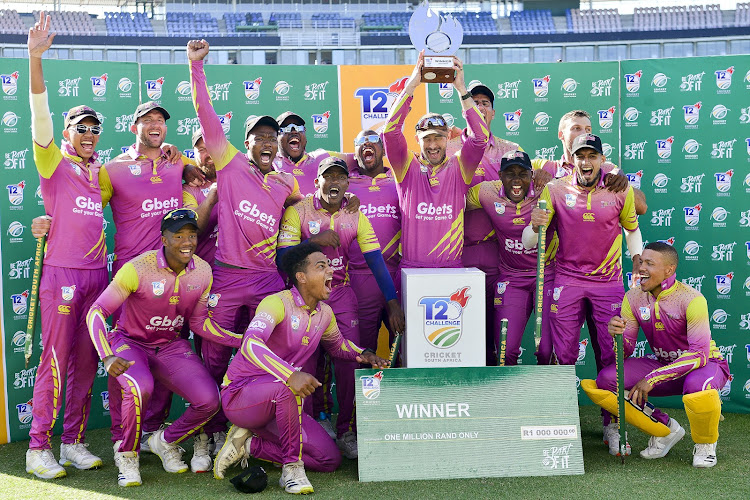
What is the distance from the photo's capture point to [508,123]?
7570 mm

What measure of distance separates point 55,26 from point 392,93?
19.9 metres

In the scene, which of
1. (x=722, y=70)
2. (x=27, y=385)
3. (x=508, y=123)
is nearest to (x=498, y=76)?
(x=508, y=123)

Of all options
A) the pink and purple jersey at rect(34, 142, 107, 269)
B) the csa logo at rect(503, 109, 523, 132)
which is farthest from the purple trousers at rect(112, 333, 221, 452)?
the csa logo at rect(503, 109, 523, 132)

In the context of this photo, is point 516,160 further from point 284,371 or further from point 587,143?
point 284,371

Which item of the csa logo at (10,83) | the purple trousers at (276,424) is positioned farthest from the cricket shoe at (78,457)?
the csa logo at (10,83)

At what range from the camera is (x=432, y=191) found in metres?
5.96

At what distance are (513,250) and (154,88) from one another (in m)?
3.65

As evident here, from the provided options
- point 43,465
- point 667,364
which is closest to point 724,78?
point 667,364

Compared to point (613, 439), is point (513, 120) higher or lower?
higher

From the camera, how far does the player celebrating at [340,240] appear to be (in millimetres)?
5672

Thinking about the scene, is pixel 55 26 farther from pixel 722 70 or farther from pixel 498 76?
pixel 722 70

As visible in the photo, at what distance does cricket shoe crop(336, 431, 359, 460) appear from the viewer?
5.71 metres

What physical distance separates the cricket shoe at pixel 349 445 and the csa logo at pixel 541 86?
12.5ft

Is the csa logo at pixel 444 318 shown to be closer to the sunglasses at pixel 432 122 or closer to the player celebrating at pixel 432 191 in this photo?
the player celebrating at pixel 432 191
